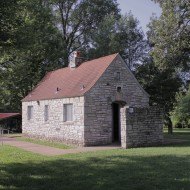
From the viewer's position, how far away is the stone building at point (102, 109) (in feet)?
74.0

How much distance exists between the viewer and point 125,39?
4034cm

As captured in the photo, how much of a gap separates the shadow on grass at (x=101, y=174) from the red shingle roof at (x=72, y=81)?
878cm

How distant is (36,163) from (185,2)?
16017 millimetres

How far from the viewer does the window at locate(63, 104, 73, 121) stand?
25.6 meters

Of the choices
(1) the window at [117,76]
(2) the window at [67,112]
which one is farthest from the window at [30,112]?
(1) the window at [117,76]

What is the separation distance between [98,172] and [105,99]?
11.7 meters

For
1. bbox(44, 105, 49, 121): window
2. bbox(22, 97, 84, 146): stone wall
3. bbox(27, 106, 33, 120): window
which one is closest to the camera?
bbox(22, 97, 84, 146): stone wall

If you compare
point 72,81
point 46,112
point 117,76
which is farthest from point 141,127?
point 46,112

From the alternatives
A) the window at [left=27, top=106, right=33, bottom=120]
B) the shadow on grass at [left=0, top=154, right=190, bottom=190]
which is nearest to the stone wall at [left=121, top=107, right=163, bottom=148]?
the shadow on grass at [left=0, top=154, right=190, bottom=190]

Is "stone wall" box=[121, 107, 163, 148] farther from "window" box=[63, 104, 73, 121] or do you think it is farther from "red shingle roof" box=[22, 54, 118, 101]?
"window" box=[63, 104, 73, 121]

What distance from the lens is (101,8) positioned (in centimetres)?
4866

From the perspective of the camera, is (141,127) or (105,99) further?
(105,99)

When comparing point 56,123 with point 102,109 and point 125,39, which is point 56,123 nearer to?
point 102,109

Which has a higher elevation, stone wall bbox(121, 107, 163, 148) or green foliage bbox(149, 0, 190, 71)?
green foliage bbox(149, 0, 190, 71)
